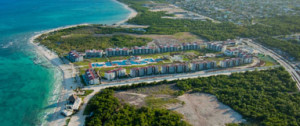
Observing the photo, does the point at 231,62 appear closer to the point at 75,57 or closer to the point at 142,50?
the point at 142,50

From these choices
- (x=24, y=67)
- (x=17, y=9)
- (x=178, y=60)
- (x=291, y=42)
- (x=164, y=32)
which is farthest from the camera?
(x=17, y=9)

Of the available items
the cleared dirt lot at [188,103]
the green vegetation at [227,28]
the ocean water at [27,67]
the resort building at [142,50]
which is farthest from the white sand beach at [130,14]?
the cleared dirt lot at [188,103]

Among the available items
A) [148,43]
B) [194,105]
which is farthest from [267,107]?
[148,43]

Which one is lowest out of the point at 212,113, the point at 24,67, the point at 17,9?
the point at 212,113

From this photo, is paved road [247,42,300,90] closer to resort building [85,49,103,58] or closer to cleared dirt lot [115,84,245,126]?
cleared dirt lot [115,84,245,126]

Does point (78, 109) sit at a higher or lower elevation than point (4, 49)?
lower

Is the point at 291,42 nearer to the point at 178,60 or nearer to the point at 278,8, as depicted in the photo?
the point at 178,60

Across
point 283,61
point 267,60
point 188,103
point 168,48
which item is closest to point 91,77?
point 188,103
